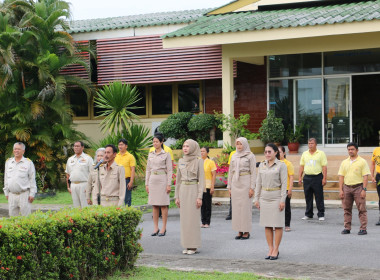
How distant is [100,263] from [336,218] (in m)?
7.03

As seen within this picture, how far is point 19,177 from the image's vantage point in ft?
34.8

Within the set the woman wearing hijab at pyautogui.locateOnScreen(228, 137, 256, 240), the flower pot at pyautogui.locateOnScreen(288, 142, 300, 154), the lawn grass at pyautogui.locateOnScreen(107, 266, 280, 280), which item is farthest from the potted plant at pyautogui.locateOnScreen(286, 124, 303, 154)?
the lawn grass at pyautogui.locateOnScreen(107, 266, 280, 280)

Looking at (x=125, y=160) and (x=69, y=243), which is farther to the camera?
(x=125, y=160)

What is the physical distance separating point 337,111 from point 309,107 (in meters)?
0.92

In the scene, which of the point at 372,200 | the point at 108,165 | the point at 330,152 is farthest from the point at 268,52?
the point at 108,165

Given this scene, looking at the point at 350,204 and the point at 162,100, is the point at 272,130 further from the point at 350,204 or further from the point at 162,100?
the point at 350,204

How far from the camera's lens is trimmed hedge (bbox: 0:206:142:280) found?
21.1 ft

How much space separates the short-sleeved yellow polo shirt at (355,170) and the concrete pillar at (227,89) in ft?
26.2

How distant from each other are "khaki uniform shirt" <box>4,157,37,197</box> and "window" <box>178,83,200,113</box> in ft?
39.5

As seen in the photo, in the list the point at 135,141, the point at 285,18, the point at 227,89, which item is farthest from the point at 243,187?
the point at 285,18

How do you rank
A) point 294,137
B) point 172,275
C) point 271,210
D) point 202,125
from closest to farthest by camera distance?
point 172,275
point 271,210
point 202,125
point 294,137

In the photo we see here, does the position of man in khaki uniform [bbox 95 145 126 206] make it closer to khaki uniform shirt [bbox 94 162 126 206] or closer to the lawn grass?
khaki uniform shirt [bbox 94 162 126 206]

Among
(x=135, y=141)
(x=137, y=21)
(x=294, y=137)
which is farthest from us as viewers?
(x=137, y=21)

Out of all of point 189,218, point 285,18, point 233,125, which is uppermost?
point 285,18
